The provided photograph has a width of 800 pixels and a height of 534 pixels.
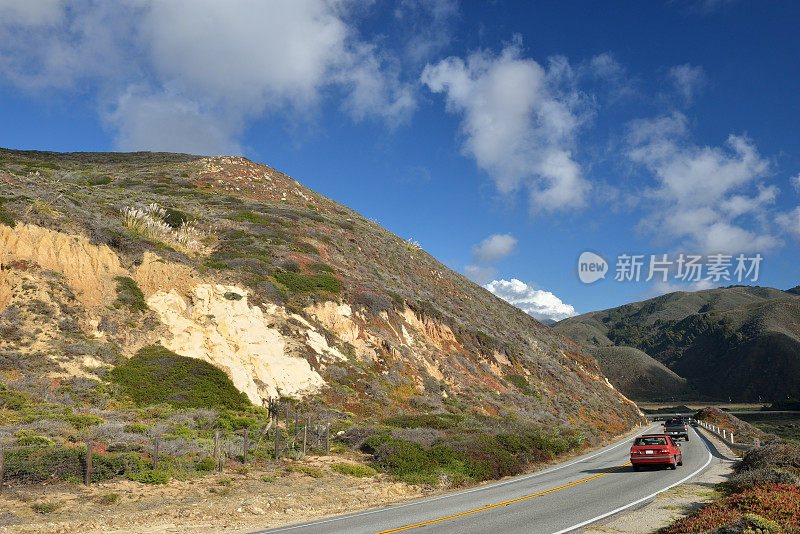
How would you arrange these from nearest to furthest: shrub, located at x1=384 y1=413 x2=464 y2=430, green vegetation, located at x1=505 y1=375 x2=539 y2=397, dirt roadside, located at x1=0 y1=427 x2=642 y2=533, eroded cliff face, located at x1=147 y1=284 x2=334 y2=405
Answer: dirt roadside, located at x1=0 y1=427 x2=642 y2=533 → shrub, located at x1=384 y1=413 x2=464 y2=430 → eroded cliff face, located at x1=147 y1=284 x2=334 y2=405 → green vegetation, located at x1=505 y1=375 x2=539 y2=397

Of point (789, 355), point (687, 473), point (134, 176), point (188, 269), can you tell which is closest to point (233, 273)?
point (188, 269)

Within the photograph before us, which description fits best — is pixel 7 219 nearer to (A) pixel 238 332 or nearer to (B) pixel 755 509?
(A) pixel 238 332

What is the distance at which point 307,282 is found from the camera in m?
36.3

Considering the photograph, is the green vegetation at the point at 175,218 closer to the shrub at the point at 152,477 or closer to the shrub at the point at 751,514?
the shrub at the point at 152,477

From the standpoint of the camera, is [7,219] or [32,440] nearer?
[32,440]

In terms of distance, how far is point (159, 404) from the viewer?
70.6ft

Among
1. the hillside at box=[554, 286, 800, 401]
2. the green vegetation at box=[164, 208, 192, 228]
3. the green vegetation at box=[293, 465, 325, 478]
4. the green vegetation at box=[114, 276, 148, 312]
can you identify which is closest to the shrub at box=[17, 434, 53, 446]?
the green vegetation at box=[293, 465, 325, 478]

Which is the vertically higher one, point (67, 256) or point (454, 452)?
point (67, 256)

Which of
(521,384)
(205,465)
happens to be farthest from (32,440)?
(521,384)

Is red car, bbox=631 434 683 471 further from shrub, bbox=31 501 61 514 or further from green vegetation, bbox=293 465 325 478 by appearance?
shrub, bbox=31 501 61 514

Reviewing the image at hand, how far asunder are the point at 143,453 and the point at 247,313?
15277 mm

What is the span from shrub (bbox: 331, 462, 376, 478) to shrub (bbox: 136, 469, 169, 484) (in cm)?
622

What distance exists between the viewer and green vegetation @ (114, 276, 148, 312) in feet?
87.0

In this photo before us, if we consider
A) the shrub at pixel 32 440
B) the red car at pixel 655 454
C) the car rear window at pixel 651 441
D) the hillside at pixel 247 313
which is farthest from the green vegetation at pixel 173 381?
the car rear window at pixel 651 441
